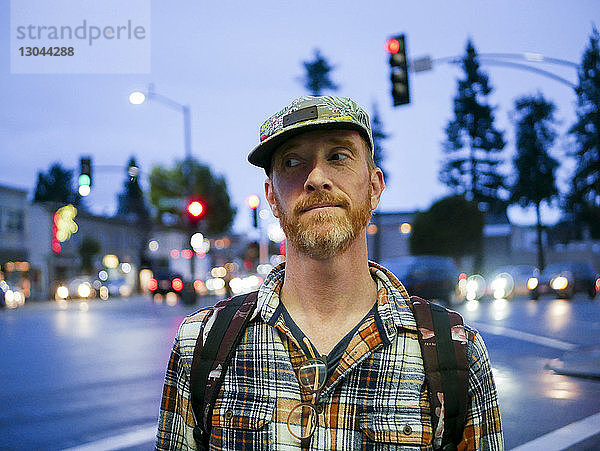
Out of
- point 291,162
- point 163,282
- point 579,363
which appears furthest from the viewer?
point 163,282

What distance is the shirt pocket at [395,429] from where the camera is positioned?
6.53 ft

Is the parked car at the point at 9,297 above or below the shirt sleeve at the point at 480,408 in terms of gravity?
below

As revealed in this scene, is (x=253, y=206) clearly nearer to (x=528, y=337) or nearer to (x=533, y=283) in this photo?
(x=528, y=337)

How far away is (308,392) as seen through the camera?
205cm

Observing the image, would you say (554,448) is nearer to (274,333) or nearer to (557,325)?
(274,333)

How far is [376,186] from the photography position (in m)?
2.35

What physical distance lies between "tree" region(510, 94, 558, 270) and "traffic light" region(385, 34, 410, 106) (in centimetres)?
4783

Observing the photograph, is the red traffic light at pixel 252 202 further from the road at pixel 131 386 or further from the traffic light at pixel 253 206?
the road at pixel 131 386

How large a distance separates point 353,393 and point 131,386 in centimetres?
860

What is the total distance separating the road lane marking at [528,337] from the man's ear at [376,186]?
40.6ft

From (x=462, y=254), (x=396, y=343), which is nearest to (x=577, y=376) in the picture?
(x=396, y=343)

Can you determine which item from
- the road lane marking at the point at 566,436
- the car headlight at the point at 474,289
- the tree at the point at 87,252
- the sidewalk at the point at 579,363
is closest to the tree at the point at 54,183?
the tree at the point at 87,252

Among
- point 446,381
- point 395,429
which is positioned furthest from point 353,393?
point 446,381

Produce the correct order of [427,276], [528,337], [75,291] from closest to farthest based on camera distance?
[528,337]
[427,276]
[75,291]
